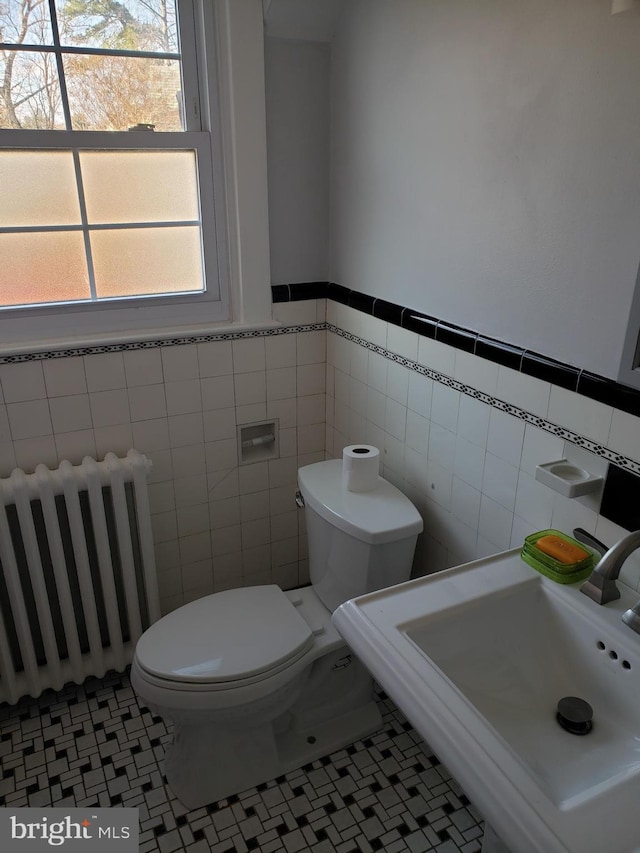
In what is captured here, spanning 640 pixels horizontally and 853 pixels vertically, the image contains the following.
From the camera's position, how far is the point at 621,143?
1.24m

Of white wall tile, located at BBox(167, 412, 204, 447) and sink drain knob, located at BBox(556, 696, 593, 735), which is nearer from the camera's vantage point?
sink drain knob, located at BBox(556, 696, 593, 735)

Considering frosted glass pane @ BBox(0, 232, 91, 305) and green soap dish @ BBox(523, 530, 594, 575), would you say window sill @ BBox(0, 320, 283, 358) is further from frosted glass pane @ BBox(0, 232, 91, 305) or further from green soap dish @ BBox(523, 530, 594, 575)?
green soap dish @ BBox(523, 530, 594, 575)

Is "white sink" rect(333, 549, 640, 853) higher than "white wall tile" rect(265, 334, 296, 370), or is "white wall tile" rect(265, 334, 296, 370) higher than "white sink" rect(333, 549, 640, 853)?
"white wall tile" rect(265, 334, 296, 370)

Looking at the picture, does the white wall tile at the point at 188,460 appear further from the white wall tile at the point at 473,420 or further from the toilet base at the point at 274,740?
the white wall tile at the point at 473,420

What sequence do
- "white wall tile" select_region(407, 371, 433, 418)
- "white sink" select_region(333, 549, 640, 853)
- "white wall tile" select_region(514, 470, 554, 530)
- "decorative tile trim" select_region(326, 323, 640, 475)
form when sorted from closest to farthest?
"white sink" select_region(333, 549, 640, 853) → "decorative tile trim" select_region(326, 323, 640, 475) → "white wall tile" select_region(514, 470, 554, 530) → "white wall tile" select_region(407, 371, 433, 418)

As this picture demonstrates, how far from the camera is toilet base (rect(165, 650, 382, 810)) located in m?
1.96

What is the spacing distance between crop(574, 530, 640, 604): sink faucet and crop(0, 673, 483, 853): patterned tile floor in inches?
35.4

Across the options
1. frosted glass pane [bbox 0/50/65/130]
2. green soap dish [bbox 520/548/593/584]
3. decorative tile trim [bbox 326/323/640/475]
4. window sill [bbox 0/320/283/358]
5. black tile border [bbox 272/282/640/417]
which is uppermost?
frosted glass pane [bbox 0/50/65/130]

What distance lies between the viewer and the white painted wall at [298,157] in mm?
2119

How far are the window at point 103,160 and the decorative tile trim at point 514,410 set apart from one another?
687 millimetres

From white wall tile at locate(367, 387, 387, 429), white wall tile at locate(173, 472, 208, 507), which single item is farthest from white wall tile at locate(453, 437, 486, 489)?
white wall tile at locate(173, 472, 208, 507)

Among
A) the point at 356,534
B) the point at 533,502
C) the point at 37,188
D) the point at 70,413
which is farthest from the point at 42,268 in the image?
the point at 533,502

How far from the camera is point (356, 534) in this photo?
1.88 m

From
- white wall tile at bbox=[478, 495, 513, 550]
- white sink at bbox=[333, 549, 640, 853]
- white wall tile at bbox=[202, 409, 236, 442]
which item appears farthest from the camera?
white wall tile at bbox=[202, 409, 236, 442]
